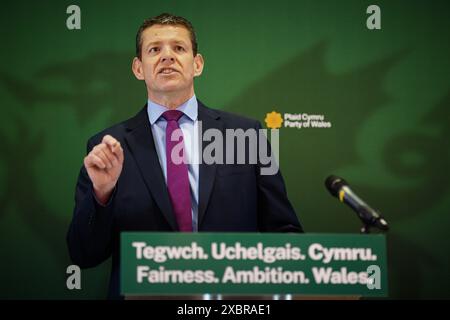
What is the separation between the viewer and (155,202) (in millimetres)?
2752

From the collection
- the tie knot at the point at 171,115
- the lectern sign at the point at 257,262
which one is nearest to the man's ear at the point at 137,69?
the tie knot at the point at 171,115

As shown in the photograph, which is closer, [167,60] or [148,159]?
[148,159]

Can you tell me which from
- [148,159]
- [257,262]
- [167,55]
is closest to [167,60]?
[167,55]

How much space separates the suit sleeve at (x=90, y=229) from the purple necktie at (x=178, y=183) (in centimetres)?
32

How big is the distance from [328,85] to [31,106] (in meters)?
1.70

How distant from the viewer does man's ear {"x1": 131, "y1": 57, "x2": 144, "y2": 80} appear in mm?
3176

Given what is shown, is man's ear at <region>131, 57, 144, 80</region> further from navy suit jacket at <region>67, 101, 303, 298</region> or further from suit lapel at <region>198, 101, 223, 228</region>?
suit lapel at <region>198, 101, 223, 228</region>

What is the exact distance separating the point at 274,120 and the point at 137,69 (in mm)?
820

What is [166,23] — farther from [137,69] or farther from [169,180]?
[169,180]

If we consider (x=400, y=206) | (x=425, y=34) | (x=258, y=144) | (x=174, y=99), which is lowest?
(x=400, y=206)

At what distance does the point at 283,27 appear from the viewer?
338cm
